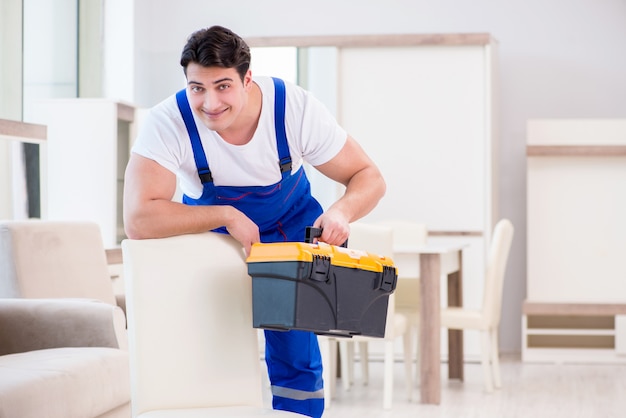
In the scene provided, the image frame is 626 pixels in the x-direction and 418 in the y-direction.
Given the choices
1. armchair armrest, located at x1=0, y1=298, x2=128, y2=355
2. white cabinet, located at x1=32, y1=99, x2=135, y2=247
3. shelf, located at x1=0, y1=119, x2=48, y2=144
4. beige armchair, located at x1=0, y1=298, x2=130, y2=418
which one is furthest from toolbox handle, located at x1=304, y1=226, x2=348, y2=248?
white cabinet, located at x1=32, y1=99, x2=135, y2=247

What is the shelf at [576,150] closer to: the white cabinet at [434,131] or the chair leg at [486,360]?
the white cabinet at [434,131]

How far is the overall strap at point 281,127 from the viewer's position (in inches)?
Result: 83.7

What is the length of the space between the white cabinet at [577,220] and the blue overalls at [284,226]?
386 cm

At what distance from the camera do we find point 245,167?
6.95 feet

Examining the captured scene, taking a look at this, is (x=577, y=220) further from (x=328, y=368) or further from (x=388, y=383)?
(x=328, y=368)

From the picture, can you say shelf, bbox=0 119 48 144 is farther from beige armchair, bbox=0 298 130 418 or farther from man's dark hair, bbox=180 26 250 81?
man's dark hair, bbox=180 26 250 81

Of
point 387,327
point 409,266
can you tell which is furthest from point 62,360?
point 409,266

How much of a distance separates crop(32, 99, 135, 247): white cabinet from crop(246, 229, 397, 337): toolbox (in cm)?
316

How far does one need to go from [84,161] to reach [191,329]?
10.2ft

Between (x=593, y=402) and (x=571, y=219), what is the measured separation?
1.79 m

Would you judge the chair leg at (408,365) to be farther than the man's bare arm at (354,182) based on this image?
Yes

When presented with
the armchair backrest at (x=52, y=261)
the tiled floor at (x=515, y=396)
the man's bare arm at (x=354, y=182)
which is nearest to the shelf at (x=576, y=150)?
the tiled floor at (x=515, y=396)

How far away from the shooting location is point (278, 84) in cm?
216

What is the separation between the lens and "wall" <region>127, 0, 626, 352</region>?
20.9 ft
